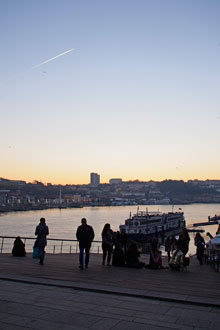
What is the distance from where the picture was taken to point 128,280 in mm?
10039

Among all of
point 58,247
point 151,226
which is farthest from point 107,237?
point 151,226

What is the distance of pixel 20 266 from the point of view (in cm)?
1234

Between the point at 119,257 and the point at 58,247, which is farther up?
the point at 119,257

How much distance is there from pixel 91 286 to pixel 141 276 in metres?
2.36

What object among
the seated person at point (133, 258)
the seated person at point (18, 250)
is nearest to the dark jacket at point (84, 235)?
the seated person at point (133, 258)

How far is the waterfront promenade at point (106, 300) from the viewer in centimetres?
633

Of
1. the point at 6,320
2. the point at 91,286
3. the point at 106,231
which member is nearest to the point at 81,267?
the point at 106,231

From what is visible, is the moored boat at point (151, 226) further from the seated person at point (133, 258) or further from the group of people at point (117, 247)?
the seated person at point (133, 258)

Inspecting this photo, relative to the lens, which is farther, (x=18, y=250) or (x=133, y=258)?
(x=18, y=250)

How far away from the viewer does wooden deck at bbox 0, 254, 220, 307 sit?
8340 millimetres

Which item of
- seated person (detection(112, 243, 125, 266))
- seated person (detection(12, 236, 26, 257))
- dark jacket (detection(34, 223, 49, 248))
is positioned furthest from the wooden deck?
seated person (detection(12, 236, 26, 257))

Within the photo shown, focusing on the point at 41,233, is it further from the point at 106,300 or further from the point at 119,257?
the point at 106,300

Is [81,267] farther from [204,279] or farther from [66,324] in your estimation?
[66,324]

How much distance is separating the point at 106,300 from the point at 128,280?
7.72 ft
